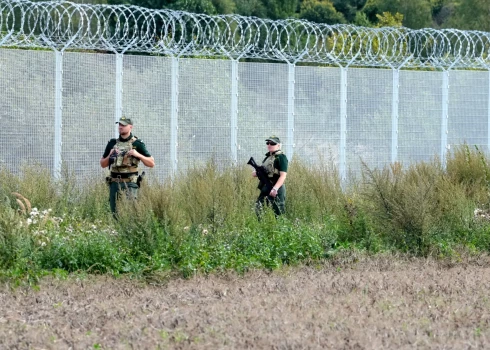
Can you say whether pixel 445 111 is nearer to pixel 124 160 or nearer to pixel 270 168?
pixel 270 168

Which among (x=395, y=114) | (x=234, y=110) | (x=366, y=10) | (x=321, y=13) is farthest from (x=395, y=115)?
(x=366, y=10)

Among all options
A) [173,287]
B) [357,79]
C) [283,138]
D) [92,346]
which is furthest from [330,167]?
[92,346]

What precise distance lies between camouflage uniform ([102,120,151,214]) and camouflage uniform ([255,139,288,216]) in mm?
1451

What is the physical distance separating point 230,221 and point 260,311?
2.82 metres

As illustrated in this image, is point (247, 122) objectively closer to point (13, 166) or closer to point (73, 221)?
point (13, 166)

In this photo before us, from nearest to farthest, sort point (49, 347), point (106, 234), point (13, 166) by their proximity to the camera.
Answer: point (49, 347), point (106, 234), point (13, 166)

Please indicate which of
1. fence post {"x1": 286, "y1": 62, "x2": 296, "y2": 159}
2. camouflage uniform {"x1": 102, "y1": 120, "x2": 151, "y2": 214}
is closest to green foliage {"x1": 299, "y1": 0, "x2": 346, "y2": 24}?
fence post {"x1": 286, "y1": 62, "x2": 296, "y2": 159}

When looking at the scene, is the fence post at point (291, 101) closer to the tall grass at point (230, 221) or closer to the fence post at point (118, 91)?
the tall grass at point (230, 221)

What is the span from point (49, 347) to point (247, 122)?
8.67m

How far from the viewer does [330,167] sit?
1218 cm

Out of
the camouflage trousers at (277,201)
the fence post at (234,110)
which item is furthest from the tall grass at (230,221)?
the fence post at (234,110)

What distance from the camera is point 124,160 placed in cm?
970

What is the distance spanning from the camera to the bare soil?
550 cm

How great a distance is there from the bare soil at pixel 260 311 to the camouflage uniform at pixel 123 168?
218 centimetres
